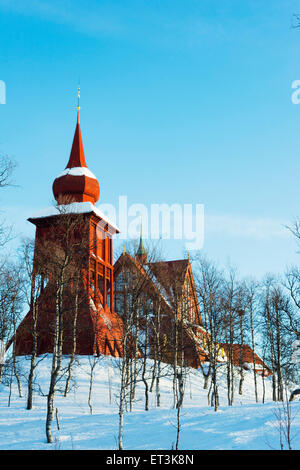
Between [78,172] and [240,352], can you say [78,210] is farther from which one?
[240,352]

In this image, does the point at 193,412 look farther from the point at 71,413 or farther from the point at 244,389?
the point at 244,389

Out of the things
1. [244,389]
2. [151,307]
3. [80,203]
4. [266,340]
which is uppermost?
[80,203]

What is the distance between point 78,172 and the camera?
3988cm

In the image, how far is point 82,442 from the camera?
1589 cm

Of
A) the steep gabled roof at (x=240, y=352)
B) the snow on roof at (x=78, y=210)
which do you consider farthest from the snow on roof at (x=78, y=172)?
the steep gabled roof at (x=240, y=352)

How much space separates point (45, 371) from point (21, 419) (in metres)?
8.84

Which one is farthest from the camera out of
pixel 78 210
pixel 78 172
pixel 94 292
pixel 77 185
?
pixel 78 172

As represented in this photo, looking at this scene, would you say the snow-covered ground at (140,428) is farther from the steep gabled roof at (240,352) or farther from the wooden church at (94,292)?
the steep gabled roof at (240,352)

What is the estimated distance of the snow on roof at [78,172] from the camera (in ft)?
130

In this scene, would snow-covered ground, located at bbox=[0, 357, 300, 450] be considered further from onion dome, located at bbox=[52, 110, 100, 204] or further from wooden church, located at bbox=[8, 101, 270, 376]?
onion dome, located at bbox=[52, 110, 100, 204]

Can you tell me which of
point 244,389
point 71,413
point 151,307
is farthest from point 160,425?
point 244,389

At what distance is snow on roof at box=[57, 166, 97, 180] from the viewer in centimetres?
3972

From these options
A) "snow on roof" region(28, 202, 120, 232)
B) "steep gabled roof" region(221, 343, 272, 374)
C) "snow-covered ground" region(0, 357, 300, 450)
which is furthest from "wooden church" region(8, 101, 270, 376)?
"snow-covered ground" region(0, 357, 300, 450)

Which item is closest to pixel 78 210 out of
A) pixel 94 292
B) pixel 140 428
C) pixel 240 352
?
pixel 94 292
